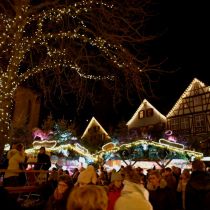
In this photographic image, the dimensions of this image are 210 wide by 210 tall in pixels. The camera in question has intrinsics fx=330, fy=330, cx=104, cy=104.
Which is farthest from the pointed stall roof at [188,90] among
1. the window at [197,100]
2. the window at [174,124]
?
the window at [197,100]

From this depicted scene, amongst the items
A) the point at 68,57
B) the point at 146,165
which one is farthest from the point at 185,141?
the point at 68,57

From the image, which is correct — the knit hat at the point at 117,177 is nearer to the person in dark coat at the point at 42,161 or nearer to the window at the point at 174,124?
the person in dark coat at the point at 42,161

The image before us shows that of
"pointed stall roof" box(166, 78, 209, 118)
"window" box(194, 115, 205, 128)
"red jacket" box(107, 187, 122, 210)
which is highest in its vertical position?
"pointed stall roof" box(166, 78, 209, 118)

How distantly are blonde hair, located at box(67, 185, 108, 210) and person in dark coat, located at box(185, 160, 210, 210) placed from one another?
2.89 meters

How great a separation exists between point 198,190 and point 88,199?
3.11 meters

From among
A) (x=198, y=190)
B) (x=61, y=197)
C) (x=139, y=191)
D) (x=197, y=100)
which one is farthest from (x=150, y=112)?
(x=139, y=191)

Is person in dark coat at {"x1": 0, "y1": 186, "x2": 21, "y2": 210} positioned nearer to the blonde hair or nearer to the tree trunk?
the blonde hair

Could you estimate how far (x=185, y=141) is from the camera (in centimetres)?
3123

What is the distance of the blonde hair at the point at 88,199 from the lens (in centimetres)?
251

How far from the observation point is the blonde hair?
8.24 feet

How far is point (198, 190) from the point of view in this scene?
5141mm

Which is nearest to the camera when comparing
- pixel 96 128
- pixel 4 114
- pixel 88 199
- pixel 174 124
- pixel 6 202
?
pixel 88 199

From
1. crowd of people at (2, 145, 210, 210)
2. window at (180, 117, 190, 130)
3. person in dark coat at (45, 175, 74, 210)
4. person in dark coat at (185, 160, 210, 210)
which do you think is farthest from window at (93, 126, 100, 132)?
person in dark coat at (45, 175, 74, 210)

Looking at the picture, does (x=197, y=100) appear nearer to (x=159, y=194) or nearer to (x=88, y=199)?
(x=159, y=194)
